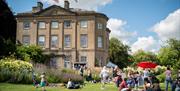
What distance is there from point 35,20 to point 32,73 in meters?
21.3

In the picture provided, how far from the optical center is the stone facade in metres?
41.4

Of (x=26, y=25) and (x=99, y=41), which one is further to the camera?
(x=26, y=25)

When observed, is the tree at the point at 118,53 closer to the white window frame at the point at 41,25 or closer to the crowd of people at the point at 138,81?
the white window frame at the point at 41,25

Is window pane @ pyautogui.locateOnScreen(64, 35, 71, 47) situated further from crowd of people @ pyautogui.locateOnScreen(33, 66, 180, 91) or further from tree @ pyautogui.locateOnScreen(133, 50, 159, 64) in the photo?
tree @ pyautogui.locateOnScreen(133, 50, 159, 64)

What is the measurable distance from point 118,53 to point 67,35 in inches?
720

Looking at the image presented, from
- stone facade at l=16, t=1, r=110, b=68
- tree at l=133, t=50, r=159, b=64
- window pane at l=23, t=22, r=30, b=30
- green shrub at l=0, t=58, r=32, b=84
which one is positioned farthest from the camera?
tree at l=133, t=50, r=159, b=64

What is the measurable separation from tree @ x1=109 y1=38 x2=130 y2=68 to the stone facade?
15.0 m

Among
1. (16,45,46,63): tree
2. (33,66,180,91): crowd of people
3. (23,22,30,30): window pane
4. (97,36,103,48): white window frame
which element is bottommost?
(33,66,180,91): crowd of people

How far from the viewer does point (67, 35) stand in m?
42.5

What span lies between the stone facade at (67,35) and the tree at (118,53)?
15.0 metres

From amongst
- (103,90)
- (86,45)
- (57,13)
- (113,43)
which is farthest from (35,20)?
(103,90)

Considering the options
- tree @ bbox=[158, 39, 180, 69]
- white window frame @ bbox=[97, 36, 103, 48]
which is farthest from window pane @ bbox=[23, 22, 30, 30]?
tree @ bbox=[158, 39, 180, 69]

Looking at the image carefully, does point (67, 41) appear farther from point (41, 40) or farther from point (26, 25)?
point (26, 25)

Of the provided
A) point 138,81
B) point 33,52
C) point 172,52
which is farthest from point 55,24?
point 138,81
